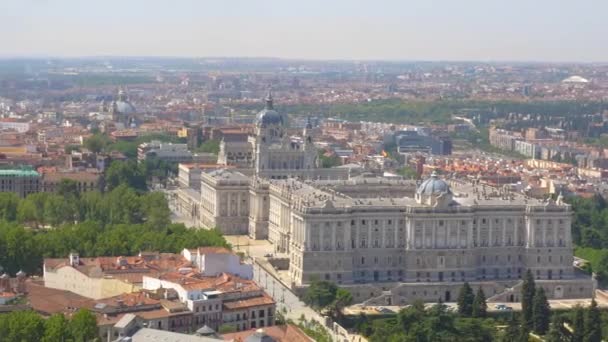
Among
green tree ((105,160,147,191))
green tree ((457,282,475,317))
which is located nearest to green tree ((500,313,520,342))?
green tree ((457,282,475,317))

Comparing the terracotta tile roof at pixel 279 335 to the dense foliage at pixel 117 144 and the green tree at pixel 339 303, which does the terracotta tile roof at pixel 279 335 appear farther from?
the dense foliage at pixel 117 144

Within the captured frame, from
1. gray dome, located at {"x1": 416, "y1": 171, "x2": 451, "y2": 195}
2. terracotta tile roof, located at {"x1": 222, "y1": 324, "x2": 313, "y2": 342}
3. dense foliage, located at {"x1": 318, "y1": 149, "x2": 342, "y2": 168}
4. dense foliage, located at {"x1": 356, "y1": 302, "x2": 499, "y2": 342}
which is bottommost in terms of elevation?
dense foliage, located at {"x1": 356, "y1": 302, "x2": 499, "y2": 342}

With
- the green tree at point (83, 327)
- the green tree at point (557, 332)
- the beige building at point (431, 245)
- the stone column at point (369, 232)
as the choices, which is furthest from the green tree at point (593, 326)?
the green tree at point (83, 327)

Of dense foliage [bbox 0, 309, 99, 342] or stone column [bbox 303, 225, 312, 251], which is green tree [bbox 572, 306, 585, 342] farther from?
dense foliage [bbox 0, 309, 99, 342]

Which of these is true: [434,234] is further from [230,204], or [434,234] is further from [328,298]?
[230,204]

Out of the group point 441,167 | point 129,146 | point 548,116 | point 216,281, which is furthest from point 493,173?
point 548,116

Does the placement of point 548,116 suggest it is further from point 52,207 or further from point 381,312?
point 381,312
